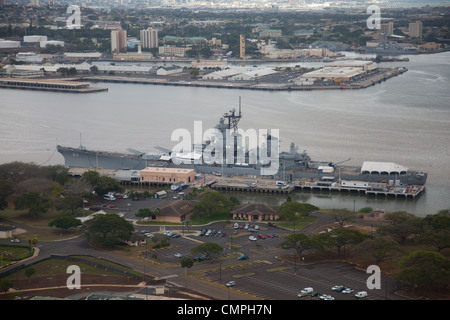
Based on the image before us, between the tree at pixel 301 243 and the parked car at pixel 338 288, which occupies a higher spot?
the tree at pixel 301 243

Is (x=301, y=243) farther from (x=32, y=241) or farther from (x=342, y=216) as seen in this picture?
(x=32, y=241)

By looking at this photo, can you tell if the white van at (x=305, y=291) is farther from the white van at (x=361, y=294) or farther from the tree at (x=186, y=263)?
the tree at (x=186, y=263)

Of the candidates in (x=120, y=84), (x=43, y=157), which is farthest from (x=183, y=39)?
(x=43, y=157)

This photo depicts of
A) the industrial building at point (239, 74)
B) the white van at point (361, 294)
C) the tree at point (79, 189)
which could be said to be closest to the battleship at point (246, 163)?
the tree at point (79, 189)

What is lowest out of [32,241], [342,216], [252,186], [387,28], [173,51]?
[252,186]

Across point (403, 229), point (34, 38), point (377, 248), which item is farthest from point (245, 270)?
point (34, 38)

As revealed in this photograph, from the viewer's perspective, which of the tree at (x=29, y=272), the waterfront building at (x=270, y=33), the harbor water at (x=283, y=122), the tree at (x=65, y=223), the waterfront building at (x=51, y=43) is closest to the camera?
the tree at (x=29, y=272)
